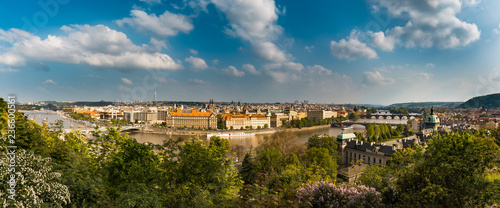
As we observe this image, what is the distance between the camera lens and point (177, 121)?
196 feet

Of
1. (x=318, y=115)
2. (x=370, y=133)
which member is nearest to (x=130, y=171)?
(x=370, y=133)

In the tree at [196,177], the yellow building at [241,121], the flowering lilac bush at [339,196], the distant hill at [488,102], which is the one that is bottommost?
the yellow building at [241,121]

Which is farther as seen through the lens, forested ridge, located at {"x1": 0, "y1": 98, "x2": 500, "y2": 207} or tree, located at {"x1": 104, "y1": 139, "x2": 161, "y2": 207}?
tree, located at {"x1": 104, "y1": 139, "x2": 161, "y2": 207}

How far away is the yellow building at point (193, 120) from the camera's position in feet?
193

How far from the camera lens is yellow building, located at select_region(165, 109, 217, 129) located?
58938mm

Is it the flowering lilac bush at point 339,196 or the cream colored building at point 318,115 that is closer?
the flowering lilac bush at point 339,196

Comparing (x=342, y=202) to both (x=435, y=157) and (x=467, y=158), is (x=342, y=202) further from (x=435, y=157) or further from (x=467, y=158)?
(x=467, y=158)

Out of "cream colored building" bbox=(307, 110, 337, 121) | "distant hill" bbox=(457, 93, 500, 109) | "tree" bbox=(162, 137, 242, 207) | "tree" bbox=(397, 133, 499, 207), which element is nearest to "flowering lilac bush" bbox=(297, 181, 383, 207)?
"tree" bbox=(397, 133, 499, 207)

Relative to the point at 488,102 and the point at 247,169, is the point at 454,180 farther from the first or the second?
the point at 488,102

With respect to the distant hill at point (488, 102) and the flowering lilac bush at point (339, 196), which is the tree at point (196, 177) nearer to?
the flowering lilac bush at point (339, 196)

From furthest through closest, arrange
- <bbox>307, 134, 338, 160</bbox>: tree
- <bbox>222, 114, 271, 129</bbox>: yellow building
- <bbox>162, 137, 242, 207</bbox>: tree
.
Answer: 1. <bbox>222, 114, 271, 129</bbox>: yellow building
2. <bbox>307, 134, 338, 160</bbox>: tree
3. <bbox>162, 137, 242, 207</bbox>: tree

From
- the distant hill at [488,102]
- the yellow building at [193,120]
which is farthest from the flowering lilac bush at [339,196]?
the distant hill at [488,102]

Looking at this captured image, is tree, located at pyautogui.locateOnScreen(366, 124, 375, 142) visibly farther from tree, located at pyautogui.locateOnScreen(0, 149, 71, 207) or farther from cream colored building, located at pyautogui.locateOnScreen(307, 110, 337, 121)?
cream colored building, located at pyautogui.locateOnScreen(307, 110, 337, 121)

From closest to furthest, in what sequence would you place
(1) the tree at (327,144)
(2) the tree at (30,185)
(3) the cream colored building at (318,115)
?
1. (2) the tree at (30,185)
2. (1) the tree at (327,144)
3. (3) the cream colored building at (318,115)
